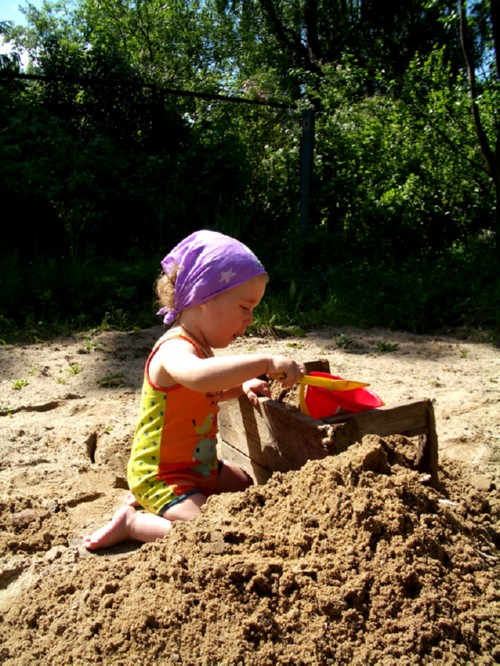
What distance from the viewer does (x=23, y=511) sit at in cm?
238

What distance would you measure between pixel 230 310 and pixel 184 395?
0.35m

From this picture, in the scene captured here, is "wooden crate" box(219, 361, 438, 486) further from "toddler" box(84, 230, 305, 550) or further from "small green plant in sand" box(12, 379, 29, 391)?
"small green plant in sand" box(12, 379, 29, 391)

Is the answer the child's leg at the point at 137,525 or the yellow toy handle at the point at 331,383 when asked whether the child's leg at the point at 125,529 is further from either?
the yellow toy handle at the point at 331,383

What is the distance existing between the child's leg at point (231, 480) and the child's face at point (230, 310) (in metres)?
0.55

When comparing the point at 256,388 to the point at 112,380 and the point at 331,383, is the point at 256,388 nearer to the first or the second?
the point at 331,383

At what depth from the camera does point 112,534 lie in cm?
214

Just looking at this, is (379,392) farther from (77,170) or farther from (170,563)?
(77,170)

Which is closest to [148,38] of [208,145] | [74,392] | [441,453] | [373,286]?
[208,145]

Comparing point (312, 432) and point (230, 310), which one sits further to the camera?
point (230, 310)

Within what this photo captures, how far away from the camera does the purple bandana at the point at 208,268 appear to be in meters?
2.22

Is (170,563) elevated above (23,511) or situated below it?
above

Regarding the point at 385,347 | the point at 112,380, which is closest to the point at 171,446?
the point at 112,380

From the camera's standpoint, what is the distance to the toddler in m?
2.16

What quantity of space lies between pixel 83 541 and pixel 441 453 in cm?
151
